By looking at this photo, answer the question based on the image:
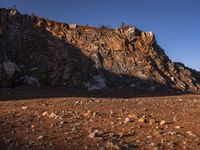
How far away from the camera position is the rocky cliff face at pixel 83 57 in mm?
24094

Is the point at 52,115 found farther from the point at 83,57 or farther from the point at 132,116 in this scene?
the point at 83,57

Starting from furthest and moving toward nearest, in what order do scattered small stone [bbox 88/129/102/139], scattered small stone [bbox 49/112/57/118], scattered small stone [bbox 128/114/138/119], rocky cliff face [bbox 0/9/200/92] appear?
rocky cliff face [bbox 0/9/200/92] → scattered small stone [bbox 128/114/138/119] → scattered small stone [bbox 49/112/57/118] → scattered small stone [bbox 88/129/102/139]

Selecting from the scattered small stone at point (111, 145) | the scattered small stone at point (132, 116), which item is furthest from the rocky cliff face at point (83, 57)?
the scattered small stone at point (111, 145)

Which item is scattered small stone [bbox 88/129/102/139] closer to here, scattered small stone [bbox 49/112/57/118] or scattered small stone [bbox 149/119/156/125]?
scattered small stone [bbox 149/119/156/125]

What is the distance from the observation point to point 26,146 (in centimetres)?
779

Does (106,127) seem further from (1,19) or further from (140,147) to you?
(1,19)

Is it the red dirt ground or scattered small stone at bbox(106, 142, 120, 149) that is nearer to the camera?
scattered small stone at bbox(106, 142, 120, 149)

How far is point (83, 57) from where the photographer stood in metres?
26.3

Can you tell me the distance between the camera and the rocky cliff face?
2409 centimetres

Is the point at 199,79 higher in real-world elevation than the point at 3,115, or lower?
higher

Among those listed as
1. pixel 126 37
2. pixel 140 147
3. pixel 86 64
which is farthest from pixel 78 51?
pixel 140 147

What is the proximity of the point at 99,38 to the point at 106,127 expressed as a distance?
18.8 meters

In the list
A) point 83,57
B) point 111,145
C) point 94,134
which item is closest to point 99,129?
point 94,134

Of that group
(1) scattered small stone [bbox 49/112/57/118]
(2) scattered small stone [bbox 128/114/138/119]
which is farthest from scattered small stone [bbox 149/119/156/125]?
(1) scattered small stone [bbox 49/112/57/118]
